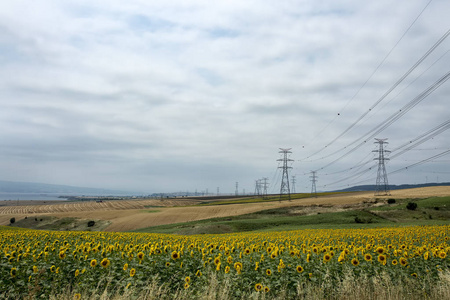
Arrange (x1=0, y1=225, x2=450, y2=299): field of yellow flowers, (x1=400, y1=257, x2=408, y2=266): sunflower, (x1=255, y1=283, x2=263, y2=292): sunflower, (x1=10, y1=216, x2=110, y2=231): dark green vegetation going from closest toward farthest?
1. (x1=255, y1=283, x2=263, y2=292): sunflower
2. (x1=0, y1=225, x2=450, y2=299): field of yellow flowers
3. (x1=400, y1=257, x2=408, y2=266): sunflower
4. (x1=10, y1=216, x2=110, y2=231): dark green vegetation

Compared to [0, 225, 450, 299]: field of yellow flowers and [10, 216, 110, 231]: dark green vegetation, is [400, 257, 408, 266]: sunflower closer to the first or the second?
[0, 225, 450, 299]: field of yellow flowers

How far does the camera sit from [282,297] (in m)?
7.19

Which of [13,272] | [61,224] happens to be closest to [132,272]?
[13,272]

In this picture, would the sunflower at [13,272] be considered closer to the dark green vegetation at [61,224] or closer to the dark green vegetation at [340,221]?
the dark green vegetation at [340,221]

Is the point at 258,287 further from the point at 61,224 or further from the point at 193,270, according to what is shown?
the point at 61,224

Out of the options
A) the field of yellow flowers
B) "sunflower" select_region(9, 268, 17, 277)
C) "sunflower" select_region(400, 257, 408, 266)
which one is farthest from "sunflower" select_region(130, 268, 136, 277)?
"sunflower" select_region(400, 257, 408, 266)

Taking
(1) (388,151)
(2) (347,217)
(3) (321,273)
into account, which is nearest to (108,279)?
(3) (321,273)

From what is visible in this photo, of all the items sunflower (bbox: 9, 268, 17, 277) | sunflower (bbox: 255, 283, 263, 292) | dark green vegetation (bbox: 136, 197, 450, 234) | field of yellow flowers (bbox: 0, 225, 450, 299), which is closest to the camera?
sunflower (bbox: 255, 283, 263, 292)

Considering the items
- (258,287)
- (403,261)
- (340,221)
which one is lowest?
(340,221)

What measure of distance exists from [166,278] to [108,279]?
52.4 inches

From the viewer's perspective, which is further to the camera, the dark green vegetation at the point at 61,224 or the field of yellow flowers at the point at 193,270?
the dark green vegetation at the point at 61,224

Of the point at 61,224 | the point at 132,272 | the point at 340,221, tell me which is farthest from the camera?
the point at 61,224

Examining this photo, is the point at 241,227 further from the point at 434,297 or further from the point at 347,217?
the point at 434,297

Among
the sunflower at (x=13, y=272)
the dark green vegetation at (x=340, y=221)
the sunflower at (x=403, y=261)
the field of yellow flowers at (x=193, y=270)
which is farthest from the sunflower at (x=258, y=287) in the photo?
the dark green vegetation at (x=340, y=221)
